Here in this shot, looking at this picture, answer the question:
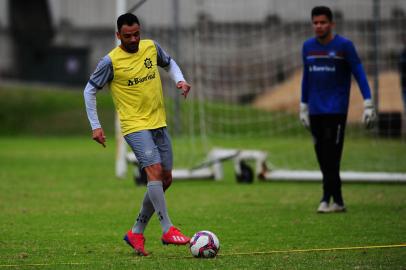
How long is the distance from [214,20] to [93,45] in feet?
69.3

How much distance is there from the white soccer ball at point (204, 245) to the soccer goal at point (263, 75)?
8.62 metres

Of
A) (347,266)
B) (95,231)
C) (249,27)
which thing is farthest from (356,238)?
(249,27)

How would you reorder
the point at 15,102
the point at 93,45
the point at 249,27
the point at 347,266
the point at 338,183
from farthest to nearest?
the point at 93,45 < the point at 15,102 < the point at 249,27 < the point at 338,183 < the point at 347,266

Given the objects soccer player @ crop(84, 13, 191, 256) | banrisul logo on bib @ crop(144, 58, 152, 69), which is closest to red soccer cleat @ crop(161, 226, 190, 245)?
soccer player @ crop(84, 13, 191, 256)

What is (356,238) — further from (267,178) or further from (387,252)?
(267,178)

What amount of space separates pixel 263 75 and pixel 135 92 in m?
12.4

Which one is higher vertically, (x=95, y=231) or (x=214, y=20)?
(x=214, y=20)

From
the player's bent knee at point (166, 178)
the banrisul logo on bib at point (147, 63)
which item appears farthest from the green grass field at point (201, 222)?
the banrisul logo on bib at point (147, 63)

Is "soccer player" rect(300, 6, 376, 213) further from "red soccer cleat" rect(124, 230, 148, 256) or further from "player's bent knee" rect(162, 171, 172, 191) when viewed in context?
"red soccer cleat" rect(124, 230, 148, 256)

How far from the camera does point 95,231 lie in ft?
37.2

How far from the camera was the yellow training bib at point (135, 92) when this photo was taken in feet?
31.9

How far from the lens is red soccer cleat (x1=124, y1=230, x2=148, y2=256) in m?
9.52

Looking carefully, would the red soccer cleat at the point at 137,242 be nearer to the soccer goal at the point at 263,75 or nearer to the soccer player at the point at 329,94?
the soccer player at the point at 329,94

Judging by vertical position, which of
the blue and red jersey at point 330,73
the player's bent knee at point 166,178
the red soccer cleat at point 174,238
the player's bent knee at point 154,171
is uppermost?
the blue and red jersey at point 330,73
